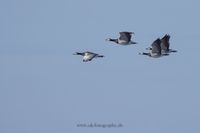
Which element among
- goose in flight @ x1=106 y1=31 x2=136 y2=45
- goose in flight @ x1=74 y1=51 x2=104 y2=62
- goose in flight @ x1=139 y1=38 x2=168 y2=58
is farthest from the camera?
goose in flight @ x1=106 y1=31 x2=136 y2=45

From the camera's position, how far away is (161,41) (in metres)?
181

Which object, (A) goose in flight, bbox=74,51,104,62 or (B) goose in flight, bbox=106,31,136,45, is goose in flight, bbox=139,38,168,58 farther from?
(A) goose in flight, bbox=74,51,104,62

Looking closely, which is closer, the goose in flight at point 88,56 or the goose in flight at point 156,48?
the goose in flight at point 88,56

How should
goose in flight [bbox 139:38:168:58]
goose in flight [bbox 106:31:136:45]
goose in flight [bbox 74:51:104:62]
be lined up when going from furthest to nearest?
goose in flight [bbox 106:31:136:45] < goose in flight [bbox 139:38:168:58] < goose in flight [bbox 74:51:104:62]

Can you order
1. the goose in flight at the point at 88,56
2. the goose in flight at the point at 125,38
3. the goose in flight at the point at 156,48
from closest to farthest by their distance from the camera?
the goose in flight at the point at 88,56
the goose in flight at the point at 156,48
the goose in flight at the point at 125,38

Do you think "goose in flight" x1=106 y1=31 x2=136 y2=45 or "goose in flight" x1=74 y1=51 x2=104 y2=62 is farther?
"goose in flight" x1=106 y1=31 x2=136 y2=45

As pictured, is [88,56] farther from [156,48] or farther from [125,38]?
[156,48]

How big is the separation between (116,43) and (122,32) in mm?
4130

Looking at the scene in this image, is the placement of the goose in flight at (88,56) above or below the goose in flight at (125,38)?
below

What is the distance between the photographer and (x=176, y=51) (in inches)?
A: 7180

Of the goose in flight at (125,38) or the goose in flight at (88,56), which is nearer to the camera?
the goose in flight at (88,56)

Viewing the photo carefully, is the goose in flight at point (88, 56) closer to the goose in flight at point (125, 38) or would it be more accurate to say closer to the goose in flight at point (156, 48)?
the goose in flight at point (125, 38)

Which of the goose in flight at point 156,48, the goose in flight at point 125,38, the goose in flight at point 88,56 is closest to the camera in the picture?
the goose in flight at point 88,56

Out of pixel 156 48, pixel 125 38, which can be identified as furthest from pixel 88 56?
pixel 156 48
